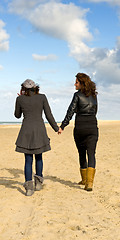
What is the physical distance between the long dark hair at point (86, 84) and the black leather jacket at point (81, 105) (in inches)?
3.1

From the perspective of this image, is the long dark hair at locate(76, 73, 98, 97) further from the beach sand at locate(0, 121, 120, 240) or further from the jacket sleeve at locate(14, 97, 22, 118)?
the beach sand at locate(0, 121, 120, 240)

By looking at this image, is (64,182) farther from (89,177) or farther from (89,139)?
(89,139)

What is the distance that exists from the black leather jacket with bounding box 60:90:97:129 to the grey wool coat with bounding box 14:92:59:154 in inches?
22.1

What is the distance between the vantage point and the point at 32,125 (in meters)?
5.14

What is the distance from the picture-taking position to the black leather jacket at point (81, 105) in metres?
5.39

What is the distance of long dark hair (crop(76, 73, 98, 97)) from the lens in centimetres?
538

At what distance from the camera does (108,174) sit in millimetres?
7418

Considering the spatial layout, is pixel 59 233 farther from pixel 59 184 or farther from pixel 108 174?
pixel 108 174

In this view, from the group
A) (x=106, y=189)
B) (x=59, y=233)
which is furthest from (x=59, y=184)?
(x=59, y=233)

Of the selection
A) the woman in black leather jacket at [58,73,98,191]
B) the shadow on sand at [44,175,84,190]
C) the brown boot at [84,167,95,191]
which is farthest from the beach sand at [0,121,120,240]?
the woman in black leather jacket at [58,73,98,191]

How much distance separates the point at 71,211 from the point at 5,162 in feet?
18.7

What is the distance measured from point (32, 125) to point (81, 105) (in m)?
1.03

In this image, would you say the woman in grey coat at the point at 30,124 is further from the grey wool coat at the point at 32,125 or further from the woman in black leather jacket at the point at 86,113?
the woman in black leather jacket at the point at 86,113

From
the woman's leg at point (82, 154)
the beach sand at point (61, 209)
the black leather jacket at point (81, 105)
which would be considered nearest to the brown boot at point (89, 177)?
the beach sand at point (61, 209)
